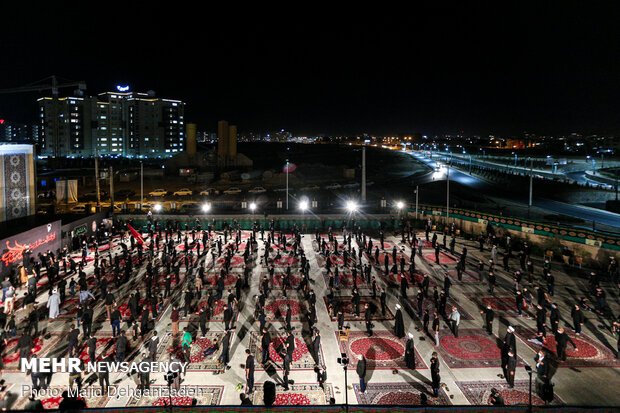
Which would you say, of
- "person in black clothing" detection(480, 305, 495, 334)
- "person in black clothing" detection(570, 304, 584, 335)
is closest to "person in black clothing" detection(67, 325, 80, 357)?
"person in black clothing" detection(480, 305, 495, 334)

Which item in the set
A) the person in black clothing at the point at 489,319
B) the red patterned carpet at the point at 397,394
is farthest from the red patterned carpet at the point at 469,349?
the red patterned carpet at the point at 397,394

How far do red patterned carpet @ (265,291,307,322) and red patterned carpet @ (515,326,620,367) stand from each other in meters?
8.84

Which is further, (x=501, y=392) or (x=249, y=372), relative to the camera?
(x=501, y=392)

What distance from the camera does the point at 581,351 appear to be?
12.7 meters

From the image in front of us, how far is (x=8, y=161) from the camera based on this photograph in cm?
2380

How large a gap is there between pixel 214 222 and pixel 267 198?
46.2ft

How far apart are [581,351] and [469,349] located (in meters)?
3.86

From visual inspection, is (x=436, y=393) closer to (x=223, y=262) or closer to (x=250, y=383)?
(x=250, y=383)

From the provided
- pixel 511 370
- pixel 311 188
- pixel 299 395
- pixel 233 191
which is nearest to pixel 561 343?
pixel 511 370

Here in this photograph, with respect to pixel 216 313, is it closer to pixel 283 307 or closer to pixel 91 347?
pixel 283 307

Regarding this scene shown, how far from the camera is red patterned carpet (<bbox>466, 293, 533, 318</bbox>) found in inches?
626

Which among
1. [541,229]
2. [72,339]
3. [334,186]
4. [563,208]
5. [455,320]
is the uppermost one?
[334,186]

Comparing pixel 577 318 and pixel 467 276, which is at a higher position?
pixel 577 318

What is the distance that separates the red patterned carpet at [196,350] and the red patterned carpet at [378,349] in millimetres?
4482
